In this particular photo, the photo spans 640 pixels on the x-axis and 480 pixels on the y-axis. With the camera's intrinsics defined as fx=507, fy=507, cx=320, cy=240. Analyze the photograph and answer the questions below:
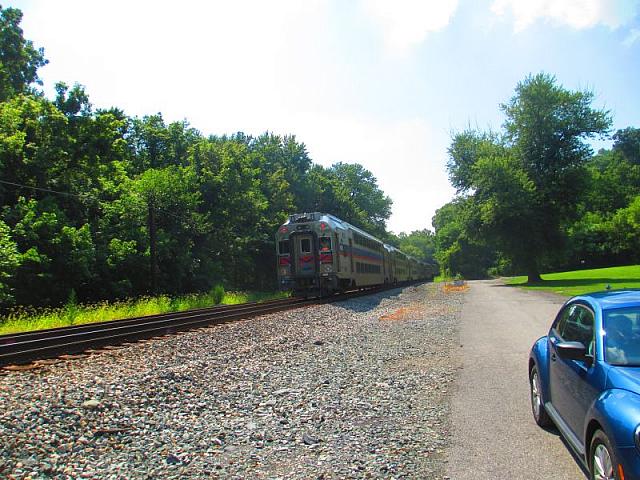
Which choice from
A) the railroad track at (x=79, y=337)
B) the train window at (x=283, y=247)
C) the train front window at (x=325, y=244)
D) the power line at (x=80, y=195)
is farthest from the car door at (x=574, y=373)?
the power line at (x=80, y=195)

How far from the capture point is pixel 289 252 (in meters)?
25.3

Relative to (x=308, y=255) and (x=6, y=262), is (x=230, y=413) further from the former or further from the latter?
(x=308, y=255)

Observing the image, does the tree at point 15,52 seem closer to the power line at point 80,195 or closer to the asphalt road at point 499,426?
the power line at point 80,195

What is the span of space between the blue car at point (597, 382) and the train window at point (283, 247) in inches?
792

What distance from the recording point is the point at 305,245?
82.1ft

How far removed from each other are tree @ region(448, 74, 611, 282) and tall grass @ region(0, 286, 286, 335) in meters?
26.5

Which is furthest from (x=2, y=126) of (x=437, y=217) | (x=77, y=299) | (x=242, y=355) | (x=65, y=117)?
(x=437, y=217)

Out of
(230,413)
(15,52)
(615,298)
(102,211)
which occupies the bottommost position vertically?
(230,413)

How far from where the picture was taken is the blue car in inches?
126

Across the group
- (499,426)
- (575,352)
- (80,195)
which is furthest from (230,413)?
(80,195)

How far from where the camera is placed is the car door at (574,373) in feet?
13.2

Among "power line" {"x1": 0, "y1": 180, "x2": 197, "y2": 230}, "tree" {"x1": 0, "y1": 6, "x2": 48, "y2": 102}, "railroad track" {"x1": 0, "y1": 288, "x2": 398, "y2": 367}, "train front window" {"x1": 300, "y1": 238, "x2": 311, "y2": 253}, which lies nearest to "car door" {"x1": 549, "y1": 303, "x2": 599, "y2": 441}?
"railroad track" {"x1": 0, "y1": 288, "x2": 398, "y2": 367}

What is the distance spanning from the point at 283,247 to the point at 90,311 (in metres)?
9.43

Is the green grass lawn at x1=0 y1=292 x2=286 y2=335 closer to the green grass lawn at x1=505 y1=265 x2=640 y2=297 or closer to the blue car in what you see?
the blue car
